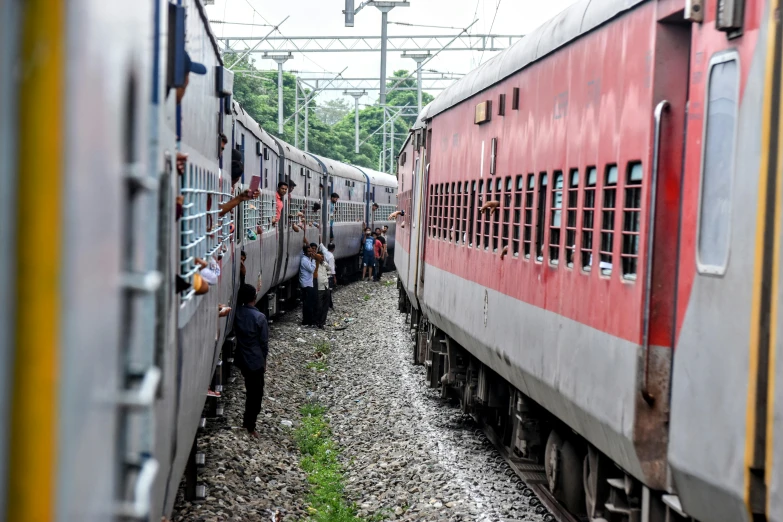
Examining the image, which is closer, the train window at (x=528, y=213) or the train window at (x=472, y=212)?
the train window at (x=528, y=213)

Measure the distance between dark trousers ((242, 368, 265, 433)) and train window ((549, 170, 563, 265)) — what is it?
459cm

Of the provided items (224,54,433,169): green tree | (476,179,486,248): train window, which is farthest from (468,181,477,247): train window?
(224,54,433,169): green tree

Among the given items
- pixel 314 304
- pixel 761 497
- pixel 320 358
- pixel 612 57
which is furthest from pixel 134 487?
pixel 314 304

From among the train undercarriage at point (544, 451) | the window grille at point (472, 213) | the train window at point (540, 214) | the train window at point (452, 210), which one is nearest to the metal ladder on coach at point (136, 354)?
the train undercarriage at point (544, 451)

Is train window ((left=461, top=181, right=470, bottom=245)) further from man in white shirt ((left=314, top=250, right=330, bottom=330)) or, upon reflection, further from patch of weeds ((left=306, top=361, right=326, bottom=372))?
man in white shirt ((left=314, top=250, right=330, bottom=330))

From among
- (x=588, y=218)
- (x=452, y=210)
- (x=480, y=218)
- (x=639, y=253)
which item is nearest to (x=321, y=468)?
(x=480, y=218)

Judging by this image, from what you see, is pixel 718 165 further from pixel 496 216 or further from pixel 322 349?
pixel 322 349

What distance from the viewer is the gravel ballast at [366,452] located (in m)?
8.89

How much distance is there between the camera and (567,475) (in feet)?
25.5

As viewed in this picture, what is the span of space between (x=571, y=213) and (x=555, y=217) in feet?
1.32

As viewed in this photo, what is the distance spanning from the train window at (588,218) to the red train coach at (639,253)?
0.06ft

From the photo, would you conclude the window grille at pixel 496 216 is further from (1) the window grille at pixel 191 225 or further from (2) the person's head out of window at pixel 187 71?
(2) the person's head out of window at pixel 187 71

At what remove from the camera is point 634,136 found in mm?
5625

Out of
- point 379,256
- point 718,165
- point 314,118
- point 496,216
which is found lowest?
point 379,256
